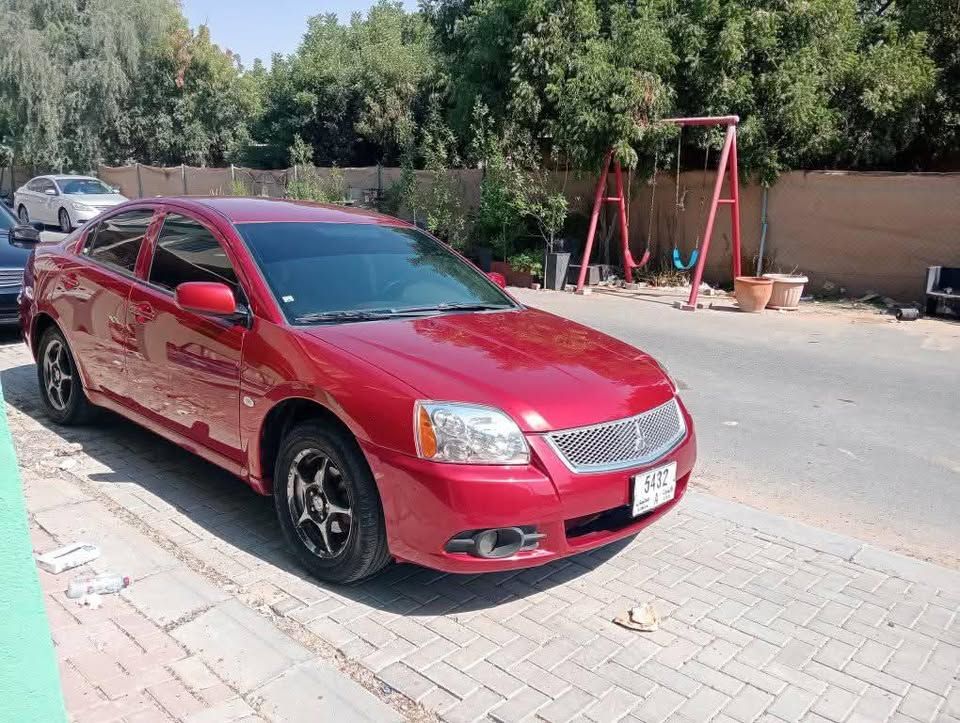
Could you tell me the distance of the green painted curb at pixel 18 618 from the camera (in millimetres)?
2035

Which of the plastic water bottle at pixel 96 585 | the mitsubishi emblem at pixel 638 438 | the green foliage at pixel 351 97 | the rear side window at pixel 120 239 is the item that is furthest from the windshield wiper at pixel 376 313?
the green foliage at pixel 351 97

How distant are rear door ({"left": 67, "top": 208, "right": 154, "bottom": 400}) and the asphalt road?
382 centimetres

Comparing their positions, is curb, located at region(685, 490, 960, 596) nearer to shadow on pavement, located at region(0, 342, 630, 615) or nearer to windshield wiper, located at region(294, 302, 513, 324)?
shadow on pavement, located at region(0, 342, 630, 615)

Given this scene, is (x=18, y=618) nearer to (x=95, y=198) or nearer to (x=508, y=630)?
(x=508, y=630)

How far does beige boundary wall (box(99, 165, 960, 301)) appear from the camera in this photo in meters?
13.2

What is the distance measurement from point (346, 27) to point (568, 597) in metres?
32.0

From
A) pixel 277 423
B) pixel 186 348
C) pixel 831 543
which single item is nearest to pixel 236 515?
pixel 277 423

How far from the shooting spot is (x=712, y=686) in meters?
3.13

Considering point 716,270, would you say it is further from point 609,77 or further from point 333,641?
point 333,641

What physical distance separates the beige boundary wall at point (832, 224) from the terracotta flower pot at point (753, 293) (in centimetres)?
228

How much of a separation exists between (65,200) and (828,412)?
818 inches

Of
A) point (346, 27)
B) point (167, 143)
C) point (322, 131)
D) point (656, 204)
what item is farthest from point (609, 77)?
point (167, 143)

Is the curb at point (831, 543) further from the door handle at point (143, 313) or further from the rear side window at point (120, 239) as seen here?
the rear side window at point (120, 239)

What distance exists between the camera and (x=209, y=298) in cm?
407
